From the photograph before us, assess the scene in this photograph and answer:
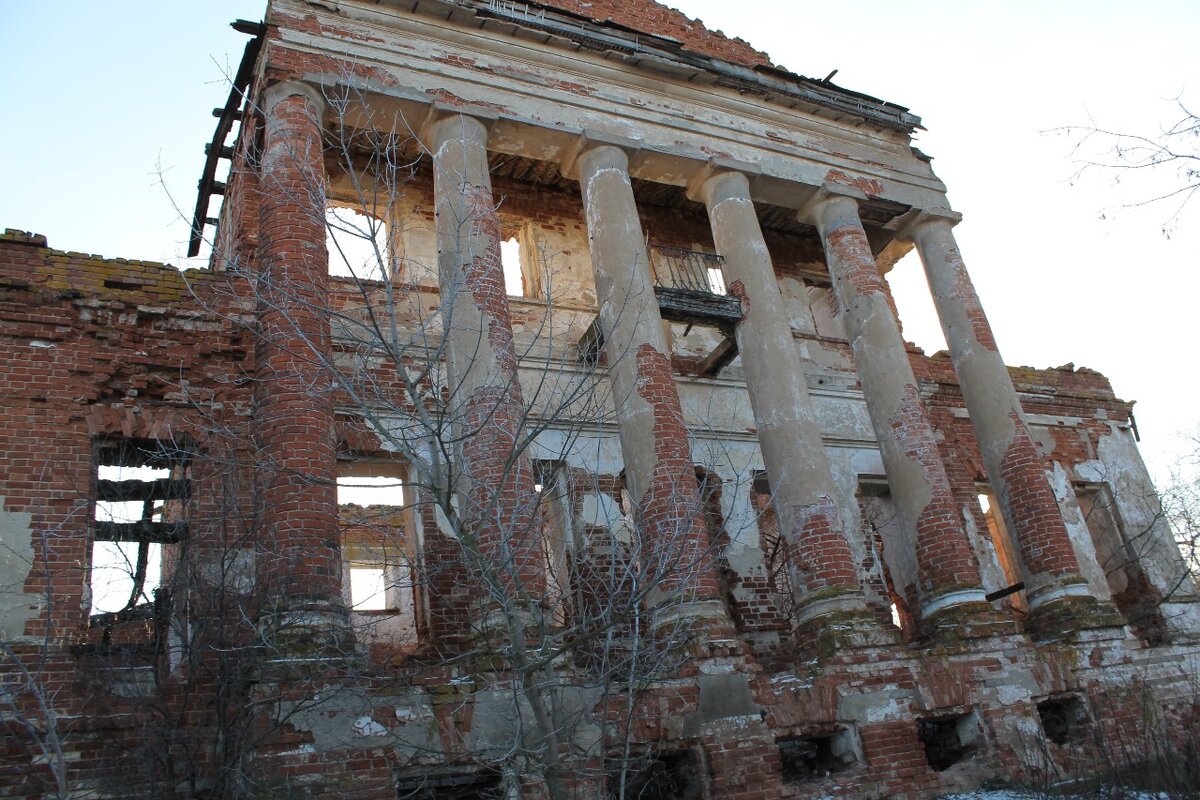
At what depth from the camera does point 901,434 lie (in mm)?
10398

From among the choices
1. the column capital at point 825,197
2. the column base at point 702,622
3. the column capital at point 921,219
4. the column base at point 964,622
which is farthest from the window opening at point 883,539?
the column base at point 702,622

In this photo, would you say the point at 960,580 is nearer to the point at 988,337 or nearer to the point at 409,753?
the point at 988,337

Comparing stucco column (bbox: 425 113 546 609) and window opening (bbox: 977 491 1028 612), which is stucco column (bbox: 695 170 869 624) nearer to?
stucco column (bbox: 425 113 546 609)

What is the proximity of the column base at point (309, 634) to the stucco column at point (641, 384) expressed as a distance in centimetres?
255

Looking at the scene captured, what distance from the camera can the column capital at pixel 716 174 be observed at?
11.3 meters

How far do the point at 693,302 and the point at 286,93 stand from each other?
185 inches

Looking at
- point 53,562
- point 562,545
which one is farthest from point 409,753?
point 562,545

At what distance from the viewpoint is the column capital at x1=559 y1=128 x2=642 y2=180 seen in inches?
415

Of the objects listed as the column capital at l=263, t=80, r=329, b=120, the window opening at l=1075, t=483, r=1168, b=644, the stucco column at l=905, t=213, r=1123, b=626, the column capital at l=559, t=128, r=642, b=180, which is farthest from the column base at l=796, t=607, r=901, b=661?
the column capital at l=263, t=80, r=329, b=120

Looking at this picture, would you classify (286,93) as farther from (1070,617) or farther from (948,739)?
(1070,617)

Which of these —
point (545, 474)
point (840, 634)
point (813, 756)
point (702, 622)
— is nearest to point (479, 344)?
point (702, 622)

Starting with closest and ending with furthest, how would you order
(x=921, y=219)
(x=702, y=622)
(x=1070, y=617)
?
(x=702, y=622), (x=1070, y=617), (x=921, y=219)

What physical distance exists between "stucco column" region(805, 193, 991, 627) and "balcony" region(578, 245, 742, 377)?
59.9 inches

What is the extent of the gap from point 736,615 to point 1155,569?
708 centimetres
